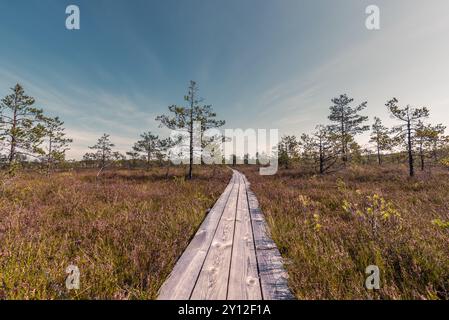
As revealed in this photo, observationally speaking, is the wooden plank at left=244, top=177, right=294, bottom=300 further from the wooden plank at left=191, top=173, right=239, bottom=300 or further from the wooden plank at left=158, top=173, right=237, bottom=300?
the wooden plank at left=158, top=173, right=237, bottom=300

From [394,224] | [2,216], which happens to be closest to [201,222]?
[394,224]

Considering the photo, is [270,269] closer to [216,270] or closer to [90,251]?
[216,270]

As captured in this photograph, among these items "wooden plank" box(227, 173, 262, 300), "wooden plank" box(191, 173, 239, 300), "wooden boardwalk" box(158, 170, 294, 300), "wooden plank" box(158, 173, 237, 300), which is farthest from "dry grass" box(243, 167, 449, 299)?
"wooden plank" box(158, 173, 237, 300)

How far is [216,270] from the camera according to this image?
7.21 feet

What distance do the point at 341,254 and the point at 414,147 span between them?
18.7m

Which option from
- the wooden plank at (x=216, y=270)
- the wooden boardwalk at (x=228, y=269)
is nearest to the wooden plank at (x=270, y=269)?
the wooden boardwalk at (x=228, y=269)

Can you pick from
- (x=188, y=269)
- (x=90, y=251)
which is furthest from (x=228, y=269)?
(x=90, y=251)

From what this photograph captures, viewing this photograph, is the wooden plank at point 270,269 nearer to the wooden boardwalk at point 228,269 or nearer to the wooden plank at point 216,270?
the wooden boardwalk at point 228,269

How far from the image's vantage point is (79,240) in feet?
10.1

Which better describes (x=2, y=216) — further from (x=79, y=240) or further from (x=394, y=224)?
Answer: (x=394, y=224)

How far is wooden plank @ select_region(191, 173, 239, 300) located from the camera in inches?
70.8

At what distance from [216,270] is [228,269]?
→ 0.16 m

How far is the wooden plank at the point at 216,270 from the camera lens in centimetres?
180
